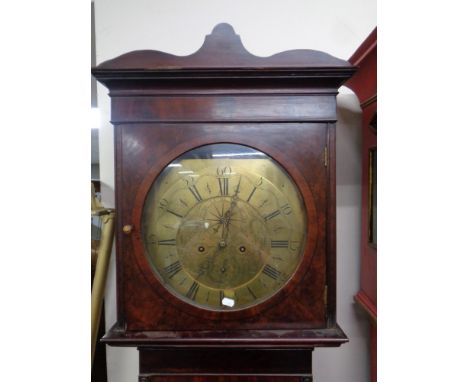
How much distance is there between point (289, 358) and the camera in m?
0.86

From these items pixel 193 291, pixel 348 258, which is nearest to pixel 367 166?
pixel 348 258

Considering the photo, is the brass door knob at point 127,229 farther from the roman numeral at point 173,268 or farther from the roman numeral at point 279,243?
the roman numeral at point 279,243

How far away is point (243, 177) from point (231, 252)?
0.20 meters

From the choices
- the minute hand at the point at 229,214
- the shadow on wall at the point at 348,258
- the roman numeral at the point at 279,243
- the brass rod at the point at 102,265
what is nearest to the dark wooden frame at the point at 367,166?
the shadow on wall at the point at 348,258

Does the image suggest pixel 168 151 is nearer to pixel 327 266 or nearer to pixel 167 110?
pixel 167 110

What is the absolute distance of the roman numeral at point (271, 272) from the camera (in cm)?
82

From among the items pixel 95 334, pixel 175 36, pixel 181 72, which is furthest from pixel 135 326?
pixel 175 36

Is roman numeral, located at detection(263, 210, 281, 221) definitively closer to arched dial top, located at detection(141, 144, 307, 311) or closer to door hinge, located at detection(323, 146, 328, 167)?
arched dial top, located at detection(141, 144, 307, 311)

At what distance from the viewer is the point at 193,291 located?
825 millimetres

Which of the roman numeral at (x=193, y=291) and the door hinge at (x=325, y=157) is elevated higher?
the door hinge at (x=325, y=157)

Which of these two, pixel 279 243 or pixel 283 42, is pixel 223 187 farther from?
pixel 283 42

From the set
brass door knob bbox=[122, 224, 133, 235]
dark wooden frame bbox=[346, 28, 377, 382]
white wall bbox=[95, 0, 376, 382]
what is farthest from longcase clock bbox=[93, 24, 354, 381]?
white wall bbox=[95, 0, 376, 382]

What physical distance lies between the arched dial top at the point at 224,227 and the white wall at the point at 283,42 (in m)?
0.49

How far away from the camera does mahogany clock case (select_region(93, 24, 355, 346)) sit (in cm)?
81
